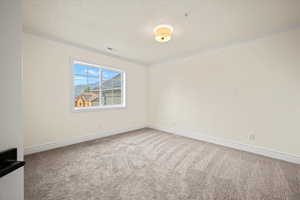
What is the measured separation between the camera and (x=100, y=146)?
292cm

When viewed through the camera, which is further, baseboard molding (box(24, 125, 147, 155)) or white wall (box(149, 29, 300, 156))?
baseboard molding (box(24, 125, 147, 155))

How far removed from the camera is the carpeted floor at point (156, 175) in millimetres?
1537

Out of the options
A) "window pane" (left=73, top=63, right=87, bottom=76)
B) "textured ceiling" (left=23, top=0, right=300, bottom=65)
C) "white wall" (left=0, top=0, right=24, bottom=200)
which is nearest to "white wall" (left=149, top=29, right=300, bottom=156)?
Result: "textured ceiling" (left=23, top=0, right=300, bottom=65)

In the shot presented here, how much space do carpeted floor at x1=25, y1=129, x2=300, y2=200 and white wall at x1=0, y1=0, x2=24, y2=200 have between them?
1265 mm

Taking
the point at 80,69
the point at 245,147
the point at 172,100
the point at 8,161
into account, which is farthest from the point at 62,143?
the point at 245,147

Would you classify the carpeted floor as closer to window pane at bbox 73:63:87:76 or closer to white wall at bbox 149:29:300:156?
white wall at bbox 149:29:300:156

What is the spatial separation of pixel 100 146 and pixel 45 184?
50.5 inches

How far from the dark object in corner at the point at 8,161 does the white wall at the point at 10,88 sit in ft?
0.07

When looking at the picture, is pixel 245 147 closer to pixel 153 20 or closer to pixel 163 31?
pixel 163 31

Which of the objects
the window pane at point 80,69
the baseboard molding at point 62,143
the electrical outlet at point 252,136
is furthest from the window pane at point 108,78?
the electrical outlet at point 252,136

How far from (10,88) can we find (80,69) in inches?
122

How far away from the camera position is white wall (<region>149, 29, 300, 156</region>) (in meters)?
2.29

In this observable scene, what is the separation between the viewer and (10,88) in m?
0.52

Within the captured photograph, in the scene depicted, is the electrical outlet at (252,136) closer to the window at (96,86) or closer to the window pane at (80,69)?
the window at (96,86)
